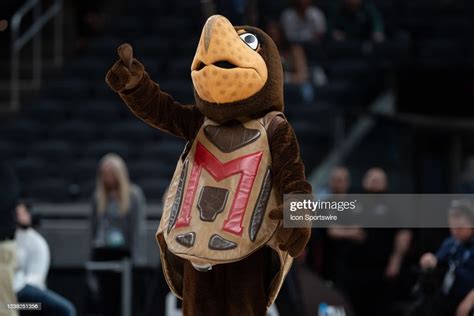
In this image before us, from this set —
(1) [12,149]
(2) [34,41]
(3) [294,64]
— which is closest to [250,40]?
(3) [294,64]

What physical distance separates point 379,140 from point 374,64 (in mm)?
1019

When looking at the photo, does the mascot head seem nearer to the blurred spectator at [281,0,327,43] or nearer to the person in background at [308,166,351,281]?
the person in background at [308,166,351,281]

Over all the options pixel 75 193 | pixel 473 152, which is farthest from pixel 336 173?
pixel 75 193

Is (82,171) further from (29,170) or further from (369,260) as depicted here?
(369,260)

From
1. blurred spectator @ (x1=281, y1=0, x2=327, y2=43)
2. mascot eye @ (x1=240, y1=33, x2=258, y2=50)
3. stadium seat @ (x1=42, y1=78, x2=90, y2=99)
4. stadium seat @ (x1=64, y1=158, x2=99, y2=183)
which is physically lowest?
stadium seat @ (x1=64, y1=158, x2=99, y2=183)

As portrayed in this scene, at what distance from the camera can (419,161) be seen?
33.8 ft

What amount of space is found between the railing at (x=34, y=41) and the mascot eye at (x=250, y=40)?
23.1 feet

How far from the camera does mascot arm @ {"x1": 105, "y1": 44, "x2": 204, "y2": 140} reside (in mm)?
5605

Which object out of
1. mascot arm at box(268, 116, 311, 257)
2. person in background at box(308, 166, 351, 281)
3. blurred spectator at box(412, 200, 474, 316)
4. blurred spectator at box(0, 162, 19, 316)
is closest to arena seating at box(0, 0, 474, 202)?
person in background at box(308, 166, 351, 281)

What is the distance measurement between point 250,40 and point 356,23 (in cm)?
573

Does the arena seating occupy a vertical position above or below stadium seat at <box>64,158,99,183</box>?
above

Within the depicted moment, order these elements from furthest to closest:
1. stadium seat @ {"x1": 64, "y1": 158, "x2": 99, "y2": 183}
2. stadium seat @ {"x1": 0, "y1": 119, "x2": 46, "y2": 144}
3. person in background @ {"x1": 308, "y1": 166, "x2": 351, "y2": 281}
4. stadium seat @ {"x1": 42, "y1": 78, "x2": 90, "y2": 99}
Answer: stadium seat @ {"x1": 42, "y1": 78, "x2": 90, "y2": 99} < stadium seat @ {"x1": 0, "y1": 119, "x2": 46, "y2": 144} < stadium seat @ {"x1": 64, "y1": 158, "x2": 99, "y2": 183} < person in background @ {"x1": 308, "y1": 166, "x2": 351, "y2": 281}

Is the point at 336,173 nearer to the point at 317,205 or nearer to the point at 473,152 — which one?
the point at 473,152

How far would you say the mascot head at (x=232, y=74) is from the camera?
5574mm
